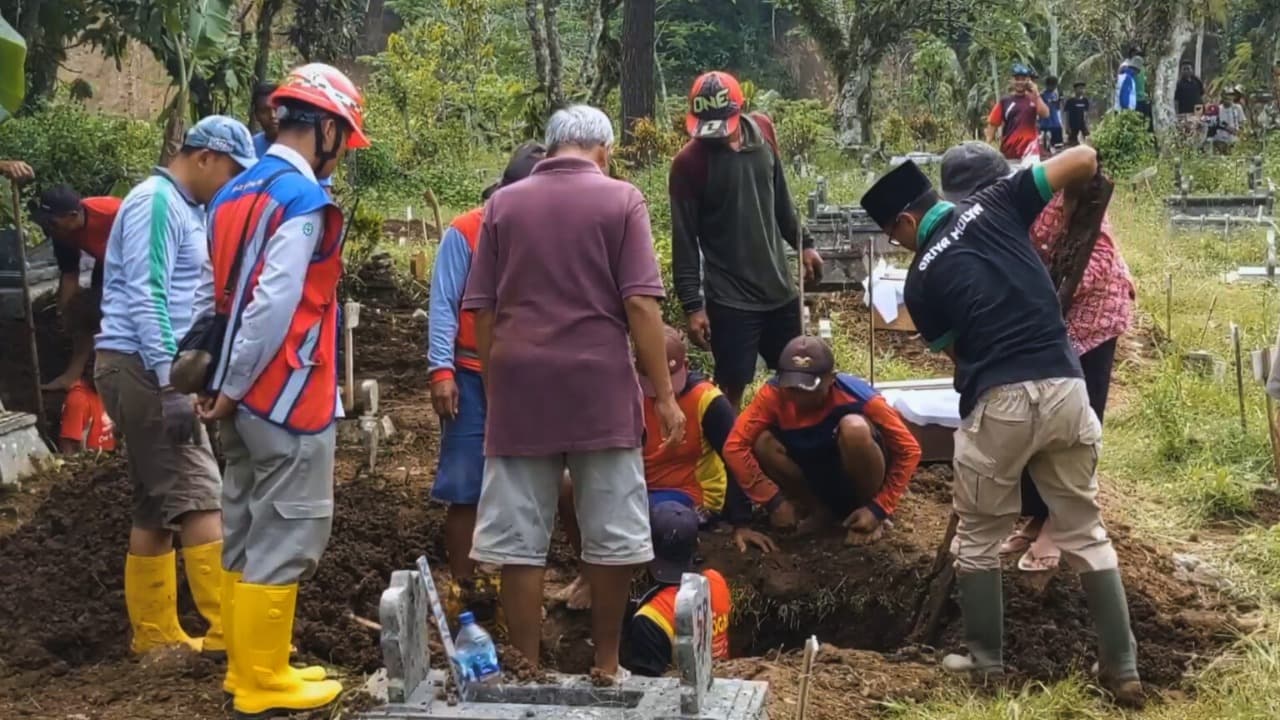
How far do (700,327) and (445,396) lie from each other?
1608 millimetres

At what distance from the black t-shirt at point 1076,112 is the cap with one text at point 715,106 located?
19.5 meters

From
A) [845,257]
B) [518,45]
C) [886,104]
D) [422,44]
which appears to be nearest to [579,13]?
[518,45]

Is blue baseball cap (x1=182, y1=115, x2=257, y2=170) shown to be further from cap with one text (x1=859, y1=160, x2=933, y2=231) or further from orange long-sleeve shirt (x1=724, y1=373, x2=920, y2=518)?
orange long-sleeve shirt (x1=724, y1=373, x2=920, y2=518)

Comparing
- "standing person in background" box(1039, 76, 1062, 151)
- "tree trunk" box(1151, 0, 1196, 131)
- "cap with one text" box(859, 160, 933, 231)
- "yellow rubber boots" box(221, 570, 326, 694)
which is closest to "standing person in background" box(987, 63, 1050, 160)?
"standing person in background" box(1039, 76, 1062, 151)

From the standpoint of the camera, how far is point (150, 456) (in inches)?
189

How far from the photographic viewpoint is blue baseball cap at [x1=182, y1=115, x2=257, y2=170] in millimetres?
4691

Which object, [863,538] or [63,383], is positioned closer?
[863,538]

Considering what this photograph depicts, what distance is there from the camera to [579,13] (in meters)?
35.1

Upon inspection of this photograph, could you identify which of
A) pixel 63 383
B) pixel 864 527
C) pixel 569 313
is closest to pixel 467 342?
pixel 569 313

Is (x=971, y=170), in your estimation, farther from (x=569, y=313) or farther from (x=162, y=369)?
(x=162, y=369)

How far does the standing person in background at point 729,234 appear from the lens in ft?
20.8

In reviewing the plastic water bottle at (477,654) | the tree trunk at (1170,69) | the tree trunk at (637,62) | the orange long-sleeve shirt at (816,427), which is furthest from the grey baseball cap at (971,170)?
the tree trunk at (1170,69)

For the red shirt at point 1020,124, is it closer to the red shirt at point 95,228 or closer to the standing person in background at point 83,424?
the standing person in background at point 83,424

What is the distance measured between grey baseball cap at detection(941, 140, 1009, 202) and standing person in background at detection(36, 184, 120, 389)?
11.7 ft
